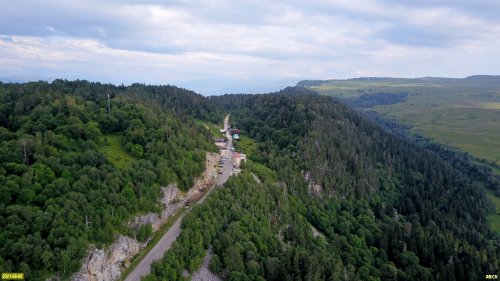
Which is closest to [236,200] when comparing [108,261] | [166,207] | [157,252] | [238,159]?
[166,207]

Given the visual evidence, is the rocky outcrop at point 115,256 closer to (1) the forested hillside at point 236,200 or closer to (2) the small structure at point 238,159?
(1) the forested hillside at point 236,200

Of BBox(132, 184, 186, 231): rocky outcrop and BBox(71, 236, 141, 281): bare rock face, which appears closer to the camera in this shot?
BBox(71, 236, 141, 281): bare rock face

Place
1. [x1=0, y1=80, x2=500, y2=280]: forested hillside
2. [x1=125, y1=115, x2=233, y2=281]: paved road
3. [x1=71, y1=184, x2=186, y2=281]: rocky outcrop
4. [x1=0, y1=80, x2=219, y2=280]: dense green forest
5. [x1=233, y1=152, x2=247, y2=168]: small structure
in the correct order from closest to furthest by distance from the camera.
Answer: [x1=0, y1=80, x2=219, y2=280]: dense green forest, [x1=71, y1=184, x2=186, y2=281]: rocky outcrop, [x1=0, y1=80, x2=500, y2=280]: forested hillside, [x1=125, y1=115, x2=233, y2=281]: paved road, [x1=233, y1=152, x2=247, y2=168]: small structure

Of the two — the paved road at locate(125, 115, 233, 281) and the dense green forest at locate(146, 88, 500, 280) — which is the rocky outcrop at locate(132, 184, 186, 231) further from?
the dense green forest at locate(146, 88, 500, 280)

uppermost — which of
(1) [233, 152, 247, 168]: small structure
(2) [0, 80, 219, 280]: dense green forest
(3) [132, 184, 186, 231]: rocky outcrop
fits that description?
(2) [0, 80, 219, 280]: dense green forest

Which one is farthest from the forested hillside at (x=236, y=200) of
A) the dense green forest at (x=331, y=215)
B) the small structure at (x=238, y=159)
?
the small structure at (x=238, y=159)

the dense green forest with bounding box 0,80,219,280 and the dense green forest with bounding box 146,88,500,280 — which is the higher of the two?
the dense green forest with bounding box 0,80,219,280

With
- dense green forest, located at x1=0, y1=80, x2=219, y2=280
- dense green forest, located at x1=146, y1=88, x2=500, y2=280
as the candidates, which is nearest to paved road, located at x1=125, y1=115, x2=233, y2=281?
dense green forest, located at x1=146, y1=88, x2=500, y2=280
